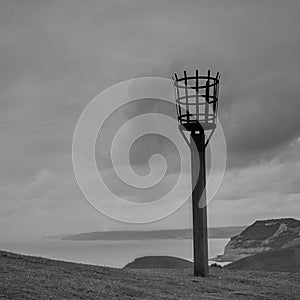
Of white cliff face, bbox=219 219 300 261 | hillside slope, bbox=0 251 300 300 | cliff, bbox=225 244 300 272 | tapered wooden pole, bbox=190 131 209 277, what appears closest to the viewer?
hillside slope, bbox=0 251 300 300

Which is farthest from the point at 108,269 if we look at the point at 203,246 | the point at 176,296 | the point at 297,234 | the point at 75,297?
the point at 297,234

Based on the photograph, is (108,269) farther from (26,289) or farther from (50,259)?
(26,289)

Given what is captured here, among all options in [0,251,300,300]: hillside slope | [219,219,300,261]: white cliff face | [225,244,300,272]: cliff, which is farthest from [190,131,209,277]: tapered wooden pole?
[219,219,300,261]: white cliff face

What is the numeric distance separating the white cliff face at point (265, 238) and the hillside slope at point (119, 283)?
198 ft

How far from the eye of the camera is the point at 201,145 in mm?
26156

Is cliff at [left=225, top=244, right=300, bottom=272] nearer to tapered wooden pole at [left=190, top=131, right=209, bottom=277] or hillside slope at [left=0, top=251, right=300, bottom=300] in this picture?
hillside slope at [left=0, top=251, right=300, bottom=300]

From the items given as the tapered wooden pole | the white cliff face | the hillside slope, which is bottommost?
the hillside slope

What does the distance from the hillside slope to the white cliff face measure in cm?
6045

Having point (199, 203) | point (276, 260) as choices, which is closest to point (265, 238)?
point (276, 260)

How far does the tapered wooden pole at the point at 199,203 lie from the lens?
26016 mm

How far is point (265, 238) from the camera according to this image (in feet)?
290

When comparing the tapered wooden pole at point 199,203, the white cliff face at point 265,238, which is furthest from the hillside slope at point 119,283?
the white cliff face at point 265,238

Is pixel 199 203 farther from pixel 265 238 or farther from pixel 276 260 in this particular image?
pixel 265 238

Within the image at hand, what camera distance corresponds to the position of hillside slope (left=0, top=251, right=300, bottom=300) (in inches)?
707
